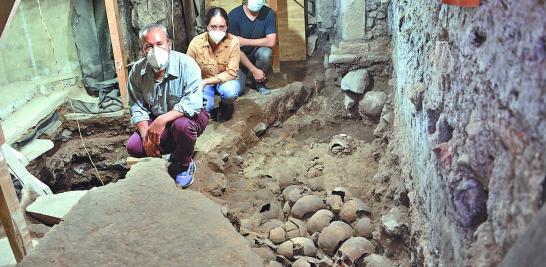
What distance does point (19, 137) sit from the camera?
4863mm

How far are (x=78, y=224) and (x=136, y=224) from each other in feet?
1.21

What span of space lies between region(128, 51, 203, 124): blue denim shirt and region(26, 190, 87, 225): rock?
80 cm

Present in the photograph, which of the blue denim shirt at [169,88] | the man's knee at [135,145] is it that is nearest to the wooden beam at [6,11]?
the blue denim shirt at [169,88]

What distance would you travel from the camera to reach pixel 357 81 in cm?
530

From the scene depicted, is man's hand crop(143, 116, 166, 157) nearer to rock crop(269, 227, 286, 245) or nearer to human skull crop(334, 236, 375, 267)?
rock crop(269, 227, 286, 245)

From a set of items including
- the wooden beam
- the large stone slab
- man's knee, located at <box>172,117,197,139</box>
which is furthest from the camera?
man's knee, located at <box>172,117,197,139</box>

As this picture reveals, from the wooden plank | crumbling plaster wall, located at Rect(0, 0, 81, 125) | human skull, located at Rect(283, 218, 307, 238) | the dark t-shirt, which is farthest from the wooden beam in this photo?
the wooden plank

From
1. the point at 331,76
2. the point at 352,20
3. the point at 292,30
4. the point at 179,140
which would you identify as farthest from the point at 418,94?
the point at 292,30

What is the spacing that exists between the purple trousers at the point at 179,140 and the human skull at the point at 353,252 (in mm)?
1503

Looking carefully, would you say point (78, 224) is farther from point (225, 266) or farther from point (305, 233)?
point (305, 233)

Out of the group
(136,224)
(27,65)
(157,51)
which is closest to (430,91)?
(136,224)

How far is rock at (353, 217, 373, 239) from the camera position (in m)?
3.39

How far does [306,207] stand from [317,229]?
23 centimetres

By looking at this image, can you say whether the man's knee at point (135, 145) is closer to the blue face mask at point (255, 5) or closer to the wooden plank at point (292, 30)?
the blue face mask at point (255, 5)
